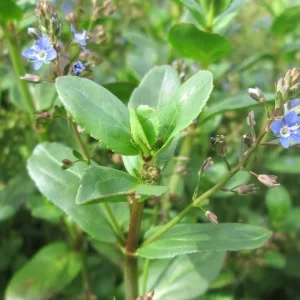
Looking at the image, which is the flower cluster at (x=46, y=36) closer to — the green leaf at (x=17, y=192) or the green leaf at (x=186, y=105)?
the green leaf at (x=186, y=105)

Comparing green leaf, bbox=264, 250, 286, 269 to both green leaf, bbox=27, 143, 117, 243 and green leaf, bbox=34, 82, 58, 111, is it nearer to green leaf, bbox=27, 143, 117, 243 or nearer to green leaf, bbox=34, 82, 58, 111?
green leaf, bbox=27, 143, 117, 243

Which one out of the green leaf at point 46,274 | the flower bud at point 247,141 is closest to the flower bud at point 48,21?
the flower bud at point 247,141

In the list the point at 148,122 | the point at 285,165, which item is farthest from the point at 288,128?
the point at 285,165

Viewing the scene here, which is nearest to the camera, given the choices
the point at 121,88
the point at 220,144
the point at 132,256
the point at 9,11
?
the point at 220,144

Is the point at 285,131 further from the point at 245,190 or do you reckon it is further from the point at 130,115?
the point at 130,115

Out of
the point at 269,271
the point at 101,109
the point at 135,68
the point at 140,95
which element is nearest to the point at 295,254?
the point at 269,271
